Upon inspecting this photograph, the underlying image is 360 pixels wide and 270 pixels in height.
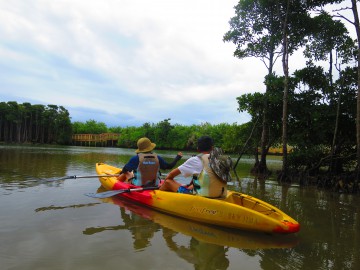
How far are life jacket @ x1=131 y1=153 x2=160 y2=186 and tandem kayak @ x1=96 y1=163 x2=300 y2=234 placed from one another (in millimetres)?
421

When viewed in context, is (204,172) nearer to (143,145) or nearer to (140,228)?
(140,228)

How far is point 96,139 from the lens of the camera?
72.7 m

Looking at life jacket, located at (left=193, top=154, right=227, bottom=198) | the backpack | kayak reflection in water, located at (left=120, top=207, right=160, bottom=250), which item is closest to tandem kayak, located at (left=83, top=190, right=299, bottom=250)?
kayak reflection in water, located at (left=120, top=207, right=160, bottom=250)

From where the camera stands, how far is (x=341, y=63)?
563 inches

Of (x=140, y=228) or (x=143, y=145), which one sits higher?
(x=143, y=145)

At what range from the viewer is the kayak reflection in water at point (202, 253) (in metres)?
3.90

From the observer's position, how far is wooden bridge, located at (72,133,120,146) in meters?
72.6

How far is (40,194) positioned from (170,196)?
405cm

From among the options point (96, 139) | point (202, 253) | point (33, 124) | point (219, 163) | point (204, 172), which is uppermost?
point (33, 124)

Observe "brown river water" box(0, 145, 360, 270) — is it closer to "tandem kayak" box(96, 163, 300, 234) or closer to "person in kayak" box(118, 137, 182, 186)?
"tandem kayak" box(96, 163, 300, 234)

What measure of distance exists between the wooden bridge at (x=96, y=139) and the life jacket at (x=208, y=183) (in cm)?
6935

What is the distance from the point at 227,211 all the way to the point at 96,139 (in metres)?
70.7

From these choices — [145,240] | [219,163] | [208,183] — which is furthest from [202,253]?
[219,163]

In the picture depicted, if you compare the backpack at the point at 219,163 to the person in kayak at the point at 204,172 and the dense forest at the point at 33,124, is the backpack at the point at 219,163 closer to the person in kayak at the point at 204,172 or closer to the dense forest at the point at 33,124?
the person in kayak at the point at 204,172
